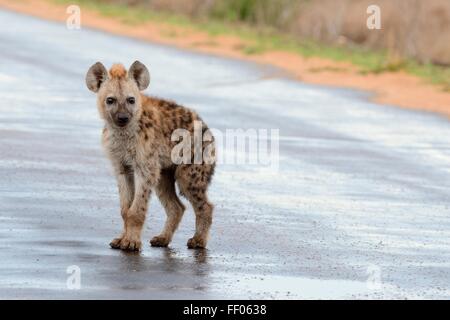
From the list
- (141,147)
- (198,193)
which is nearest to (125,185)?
(141,147)

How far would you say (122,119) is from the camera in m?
10.9

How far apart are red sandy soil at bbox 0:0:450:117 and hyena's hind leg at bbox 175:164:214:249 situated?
11727 mm

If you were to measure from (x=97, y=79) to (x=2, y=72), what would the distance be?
1423 cm

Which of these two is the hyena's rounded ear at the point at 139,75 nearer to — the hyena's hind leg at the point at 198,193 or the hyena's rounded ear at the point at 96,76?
the hyena's rounded ear at the point at 96,76

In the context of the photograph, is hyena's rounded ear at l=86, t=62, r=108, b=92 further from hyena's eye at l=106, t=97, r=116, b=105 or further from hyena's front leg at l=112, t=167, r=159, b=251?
hyena's front leg at l=112, t=167, r=159, b=251

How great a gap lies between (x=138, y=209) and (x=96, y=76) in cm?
115

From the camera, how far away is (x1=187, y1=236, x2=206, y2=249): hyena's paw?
1123 cm

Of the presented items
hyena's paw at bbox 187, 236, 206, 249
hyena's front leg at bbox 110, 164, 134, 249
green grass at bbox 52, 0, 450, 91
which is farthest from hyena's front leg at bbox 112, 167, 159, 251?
green grass at bbox 52, 0, 450, 91

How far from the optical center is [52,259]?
10297 mm

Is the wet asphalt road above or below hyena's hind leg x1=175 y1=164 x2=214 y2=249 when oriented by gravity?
below

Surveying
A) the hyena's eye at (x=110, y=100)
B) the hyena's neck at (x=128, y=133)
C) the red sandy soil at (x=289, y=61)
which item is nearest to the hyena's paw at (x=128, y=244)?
the hyena's neck at (x=128, y=133)

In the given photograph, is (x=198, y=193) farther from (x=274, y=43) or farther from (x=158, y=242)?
(x=274, y=43)

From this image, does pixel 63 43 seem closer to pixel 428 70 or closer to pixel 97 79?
pixel 428 70

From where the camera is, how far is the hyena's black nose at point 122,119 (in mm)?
10945
